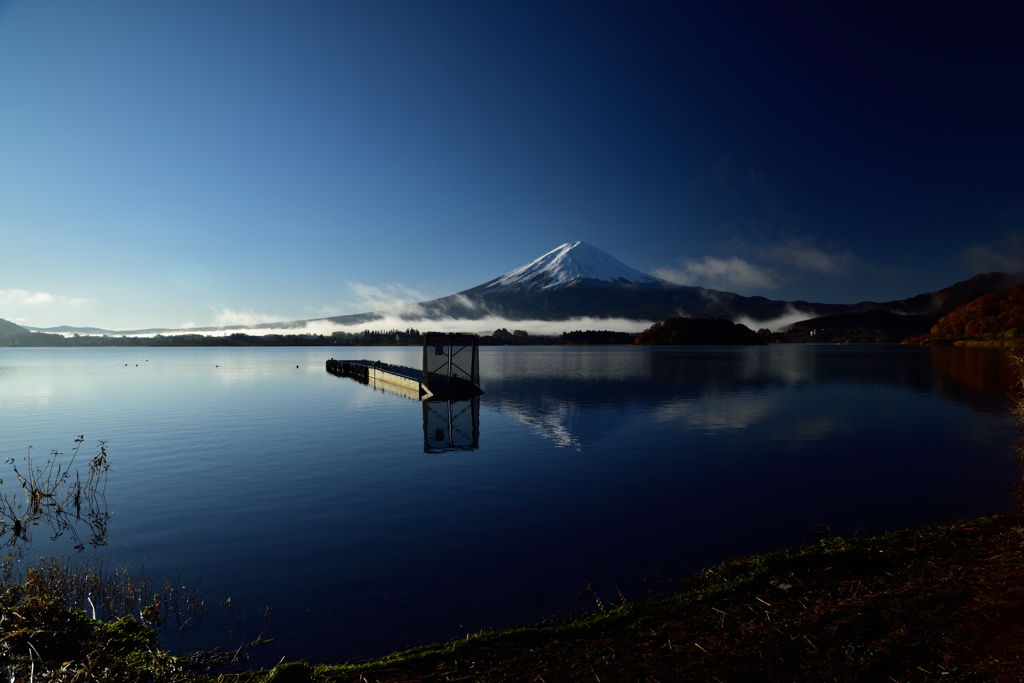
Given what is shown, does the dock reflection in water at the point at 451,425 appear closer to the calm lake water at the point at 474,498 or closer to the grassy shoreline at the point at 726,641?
the calm lake water at the point at 474,498

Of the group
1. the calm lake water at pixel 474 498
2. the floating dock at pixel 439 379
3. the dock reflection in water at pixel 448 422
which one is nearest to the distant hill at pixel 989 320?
the calm lake water at pixel 474 498

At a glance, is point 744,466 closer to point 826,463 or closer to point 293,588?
point 826,463

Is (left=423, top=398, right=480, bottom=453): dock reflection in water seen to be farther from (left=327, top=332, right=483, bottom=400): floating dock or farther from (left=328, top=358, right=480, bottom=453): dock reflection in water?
(left=327, top=332, right=483, bottom=400): floating dock

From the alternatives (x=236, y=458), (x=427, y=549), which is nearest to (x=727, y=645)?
(x=427, y=549)

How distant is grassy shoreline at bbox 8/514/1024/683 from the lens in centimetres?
380

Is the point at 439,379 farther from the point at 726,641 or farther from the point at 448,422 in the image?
the point at 726,641

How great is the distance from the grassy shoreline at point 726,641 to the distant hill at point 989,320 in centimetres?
12413

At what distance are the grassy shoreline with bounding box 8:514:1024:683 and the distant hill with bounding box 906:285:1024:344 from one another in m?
124

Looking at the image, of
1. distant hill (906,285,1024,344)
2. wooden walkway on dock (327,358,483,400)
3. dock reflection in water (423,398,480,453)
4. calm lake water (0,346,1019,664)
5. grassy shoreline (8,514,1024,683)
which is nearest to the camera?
grassy shoreline (8,514,1024,683)

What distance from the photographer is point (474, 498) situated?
10.7 m

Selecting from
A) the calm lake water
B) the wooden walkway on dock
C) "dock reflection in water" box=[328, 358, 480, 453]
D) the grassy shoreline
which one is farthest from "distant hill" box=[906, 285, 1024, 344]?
the grassy shoreline

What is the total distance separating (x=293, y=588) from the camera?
22.0ft

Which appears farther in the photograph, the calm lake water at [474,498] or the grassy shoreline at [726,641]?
the calm lake water at [474,498]

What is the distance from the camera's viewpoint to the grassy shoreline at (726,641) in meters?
3.80
